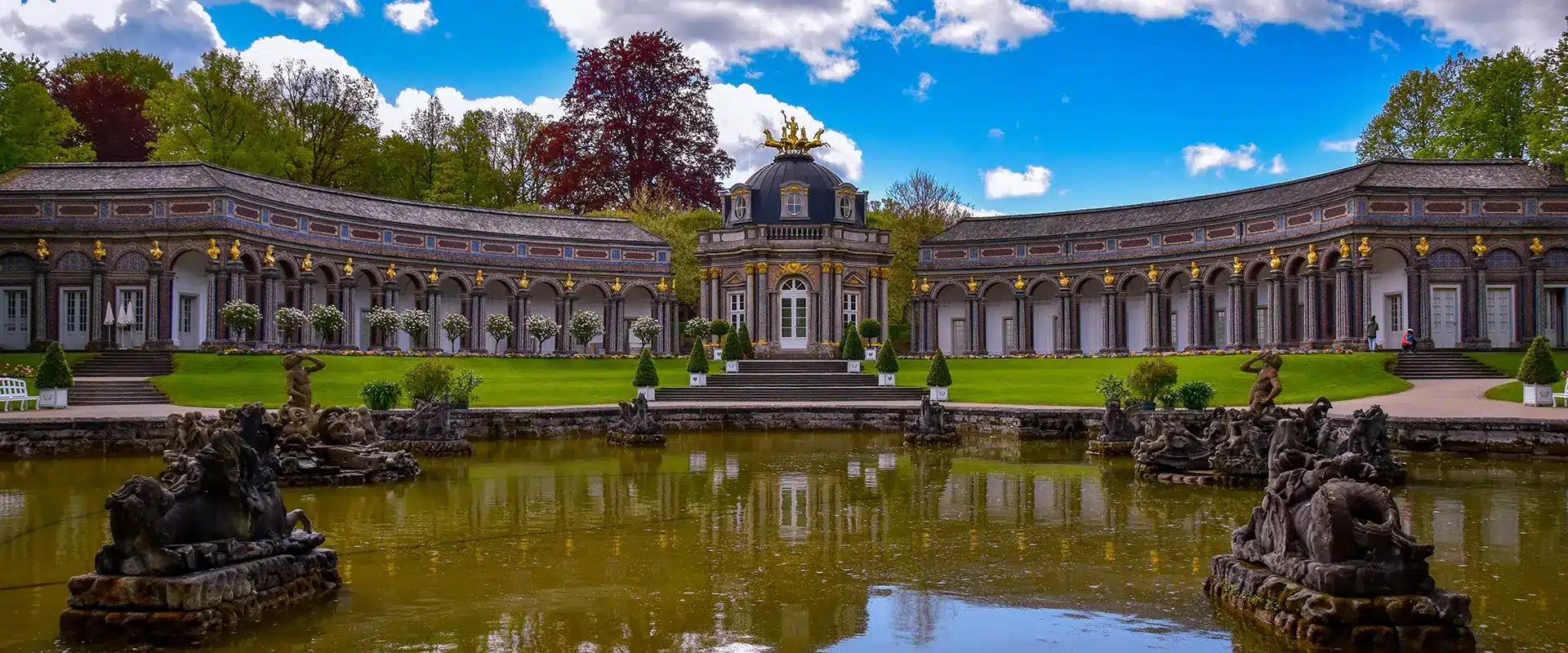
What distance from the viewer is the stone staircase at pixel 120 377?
29.2 metres

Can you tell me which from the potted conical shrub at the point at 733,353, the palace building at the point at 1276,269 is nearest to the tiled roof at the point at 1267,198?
the palace building at the point at 1276,269

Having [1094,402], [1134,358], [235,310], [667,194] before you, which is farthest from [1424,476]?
[667,194]

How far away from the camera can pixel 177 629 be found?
747 centimetres

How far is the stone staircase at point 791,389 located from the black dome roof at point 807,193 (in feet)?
36.5

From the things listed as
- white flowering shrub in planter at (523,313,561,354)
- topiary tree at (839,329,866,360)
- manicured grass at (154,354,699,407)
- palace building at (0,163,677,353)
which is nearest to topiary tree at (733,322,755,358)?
manicured grass at (154,354,699,407)

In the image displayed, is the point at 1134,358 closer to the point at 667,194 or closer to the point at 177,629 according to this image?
the point at 667,194

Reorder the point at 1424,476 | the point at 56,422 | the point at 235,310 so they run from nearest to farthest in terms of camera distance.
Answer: the point at 1424,476 < the point at 56,422 < the point at 235,310

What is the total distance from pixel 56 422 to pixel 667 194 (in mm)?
42772

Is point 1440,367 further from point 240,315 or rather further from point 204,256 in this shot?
point 204,256

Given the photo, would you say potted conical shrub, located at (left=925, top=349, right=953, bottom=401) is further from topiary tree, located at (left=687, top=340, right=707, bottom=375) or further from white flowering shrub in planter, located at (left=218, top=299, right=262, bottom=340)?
white flowering shrub in planter, located at (left=218, top=299, right=262, bottom=340)

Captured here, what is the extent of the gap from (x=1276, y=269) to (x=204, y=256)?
4011cm

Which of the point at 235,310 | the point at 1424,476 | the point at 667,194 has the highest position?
the point at 667,194

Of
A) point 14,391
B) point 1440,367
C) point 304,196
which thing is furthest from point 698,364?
point 1440,367

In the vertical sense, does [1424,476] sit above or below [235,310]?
below
